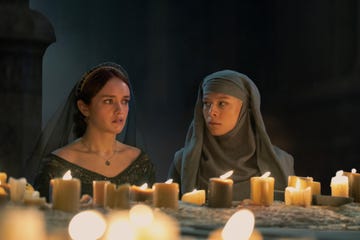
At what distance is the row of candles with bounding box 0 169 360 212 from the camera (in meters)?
2.76

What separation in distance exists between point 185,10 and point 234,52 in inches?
26.9

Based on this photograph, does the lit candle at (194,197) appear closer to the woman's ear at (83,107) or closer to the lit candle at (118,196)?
the lit candle at (118,196)

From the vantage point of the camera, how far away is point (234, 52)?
26.4ft

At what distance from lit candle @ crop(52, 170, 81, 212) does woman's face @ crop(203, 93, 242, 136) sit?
249cm

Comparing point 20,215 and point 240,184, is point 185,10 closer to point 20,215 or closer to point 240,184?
point 240,184

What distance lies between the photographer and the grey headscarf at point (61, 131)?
4.92 m

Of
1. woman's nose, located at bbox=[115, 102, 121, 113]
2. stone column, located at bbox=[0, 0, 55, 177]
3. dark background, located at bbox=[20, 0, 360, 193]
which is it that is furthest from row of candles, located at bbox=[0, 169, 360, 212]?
dark background, located at bbox=[20, 0, 360, 193]

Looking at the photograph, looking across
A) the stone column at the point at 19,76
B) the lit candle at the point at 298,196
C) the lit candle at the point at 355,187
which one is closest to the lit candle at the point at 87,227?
the lit candle at the point at 298,196

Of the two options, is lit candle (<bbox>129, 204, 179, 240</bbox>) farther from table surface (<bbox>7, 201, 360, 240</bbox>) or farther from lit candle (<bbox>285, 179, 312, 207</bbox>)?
lit candle (<bbox>285, 179, 312, 207</bbox>)

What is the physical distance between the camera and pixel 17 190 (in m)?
2.85

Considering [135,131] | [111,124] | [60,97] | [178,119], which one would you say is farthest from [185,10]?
[111,124]

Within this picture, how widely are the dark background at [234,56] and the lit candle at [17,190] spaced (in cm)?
483

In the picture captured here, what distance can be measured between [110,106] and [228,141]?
3.74ft

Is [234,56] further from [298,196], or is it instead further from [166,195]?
[166,195]
